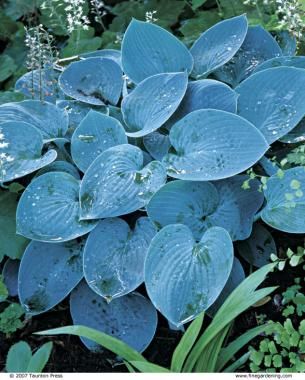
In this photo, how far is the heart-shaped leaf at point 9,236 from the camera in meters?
2.21

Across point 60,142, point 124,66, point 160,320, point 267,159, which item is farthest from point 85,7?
point 160,320

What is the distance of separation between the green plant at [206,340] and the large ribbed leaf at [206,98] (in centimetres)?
65

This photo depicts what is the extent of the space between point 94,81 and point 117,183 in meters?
0.60

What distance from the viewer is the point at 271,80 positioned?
7.32 ft

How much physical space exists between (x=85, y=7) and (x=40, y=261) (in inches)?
62.9

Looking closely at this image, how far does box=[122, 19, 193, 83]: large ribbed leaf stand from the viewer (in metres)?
2.36

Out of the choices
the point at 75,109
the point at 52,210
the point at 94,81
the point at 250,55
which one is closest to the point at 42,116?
the point at 75,109

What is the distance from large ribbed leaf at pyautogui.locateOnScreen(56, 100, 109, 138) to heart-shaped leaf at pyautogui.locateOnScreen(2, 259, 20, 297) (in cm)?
50

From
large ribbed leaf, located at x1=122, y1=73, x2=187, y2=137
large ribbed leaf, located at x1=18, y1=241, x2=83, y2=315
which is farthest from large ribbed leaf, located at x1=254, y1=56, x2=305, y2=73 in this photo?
large ribbed leaf, located at x1=18, y1=241, x2=83, y2=315

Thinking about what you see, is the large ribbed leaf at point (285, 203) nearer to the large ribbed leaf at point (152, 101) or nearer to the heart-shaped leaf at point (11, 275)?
the large ribbed leaf at point (152, 101)

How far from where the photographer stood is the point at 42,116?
7.73 ft

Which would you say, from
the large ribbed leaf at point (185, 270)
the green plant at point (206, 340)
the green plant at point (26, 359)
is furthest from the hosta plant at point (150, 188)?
the green plant at point (26, 359)

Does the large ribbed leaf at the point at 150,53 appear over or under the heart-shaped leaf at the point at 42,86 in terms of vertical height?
over

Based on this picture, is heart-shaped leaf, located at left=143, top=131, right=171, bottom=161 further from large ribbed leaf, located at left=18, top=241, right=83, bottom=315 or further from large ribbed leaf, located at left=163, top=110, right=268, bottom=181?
large ribbed leaf, located at left=18, top=241, right=83, bottom=315
